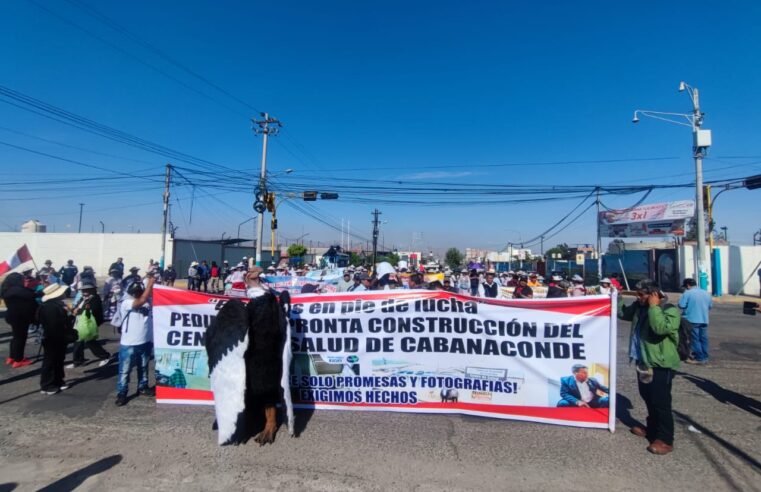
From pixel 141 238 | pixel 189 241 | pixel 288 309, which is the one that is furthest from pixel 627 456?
pixel 141 238

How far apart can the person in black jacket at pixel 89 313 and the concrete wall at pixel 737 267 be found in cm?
3004

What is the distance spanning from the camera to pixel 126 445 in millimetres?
3734

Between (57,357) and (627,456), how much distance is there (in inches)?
270

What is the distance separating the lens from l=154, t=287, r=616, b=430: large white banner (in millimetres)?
4211

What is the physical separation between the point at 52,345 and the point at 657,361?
7.16 meters

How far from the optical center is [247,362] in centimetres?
392

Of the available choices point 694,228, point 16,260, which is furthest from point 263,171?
point 694,228

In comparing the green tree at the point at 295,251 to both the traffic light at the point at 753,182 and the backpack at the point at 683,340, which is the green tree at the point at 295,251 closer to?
the traffic light at the point at 753,182

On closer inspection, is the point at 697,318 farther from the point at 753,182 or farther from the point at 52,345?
the point at 753,182

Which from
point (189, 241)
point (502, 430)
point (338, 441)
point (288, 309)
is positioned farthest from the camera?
point (189, 241)

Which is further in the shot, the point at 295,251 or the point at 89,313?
the point at 295,251

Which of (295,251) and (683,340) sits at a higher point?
(295,251)

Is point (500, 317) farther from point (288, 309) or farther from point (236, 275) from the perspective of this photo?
point (236, 275)

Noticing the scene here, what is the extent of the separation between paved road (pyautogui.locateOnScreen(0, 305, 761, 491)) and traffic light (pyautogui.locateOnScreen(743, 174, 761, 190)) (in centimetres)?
2241
